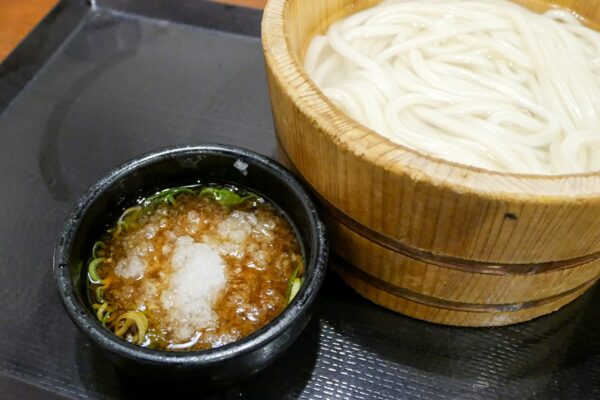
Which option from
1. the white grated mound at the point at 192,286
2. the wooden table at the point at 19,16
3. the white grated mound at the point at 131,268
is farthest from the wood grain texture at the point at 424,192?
the wooden table at the point at 19,16

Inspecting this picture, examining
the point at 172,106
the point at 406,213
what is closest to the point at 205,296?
the point at 406,213

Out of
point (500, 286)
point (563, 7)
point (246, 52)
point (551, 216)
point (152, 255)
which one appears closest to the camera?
point (551, 216)

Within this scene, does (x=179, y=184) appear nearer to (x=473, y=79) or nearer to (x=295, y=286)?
(x=295, y=286)

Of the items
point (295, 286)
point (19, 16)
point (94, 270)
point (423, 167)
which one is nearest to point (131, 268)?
point (94, 270)

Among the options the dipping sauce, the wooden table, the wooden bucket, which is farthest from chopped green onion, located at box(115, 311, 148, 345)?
the wooden table

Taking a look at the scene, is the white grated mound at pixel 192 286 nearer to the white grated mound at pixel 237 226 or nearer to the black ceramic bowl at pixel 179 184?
the white grated mound at pixel 237 226

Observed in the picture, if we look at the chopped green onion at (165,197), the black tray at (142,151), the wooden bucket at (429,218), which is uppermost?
the wooden bucket at (429,218)

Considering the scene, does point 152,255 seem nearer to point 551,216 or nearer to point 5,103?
point 551,216
